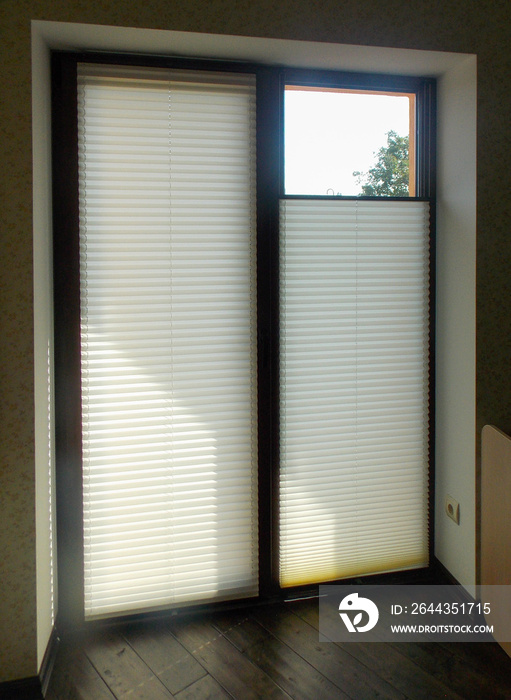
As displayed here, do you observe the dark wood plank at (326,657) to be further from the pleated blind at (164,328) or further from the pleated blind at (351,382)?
the pleated blind at (164,328)

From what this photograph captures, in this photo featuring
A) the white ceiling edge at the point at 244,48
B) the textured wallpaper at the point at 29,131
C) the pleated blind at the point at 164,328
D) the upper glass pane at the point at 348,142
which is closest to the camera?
the textured wallpaper at the point at 29,131

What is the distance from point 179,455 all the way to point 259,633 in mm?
838

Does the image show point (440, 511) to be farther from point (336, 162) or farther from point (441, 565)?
point (336, 162)

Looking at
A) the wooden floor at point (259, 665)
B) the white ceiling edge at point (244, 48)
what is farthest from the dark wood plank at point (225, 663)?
the white ceiling edge at point (244, 48)

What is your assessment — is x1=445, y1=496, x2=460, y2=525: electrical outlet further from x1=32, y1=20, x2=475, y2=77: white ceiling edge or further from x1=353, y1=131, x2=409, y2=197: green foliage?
x1=32, y1=20, x2=475, y2=77: white ceiling edge

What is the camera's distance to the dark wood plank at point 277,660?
1886mm

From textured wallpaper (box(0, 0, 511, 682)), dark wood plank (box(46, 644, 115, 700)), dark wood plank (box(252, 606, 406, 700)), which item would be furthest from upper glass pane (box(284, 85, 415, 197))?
dark wood plank (box(46, 644, 115, 700))

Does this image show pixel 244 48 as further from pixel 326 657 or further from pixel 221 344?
pixel 326 657

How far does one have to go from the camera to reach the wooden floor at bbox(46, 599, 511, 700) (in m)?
1.88

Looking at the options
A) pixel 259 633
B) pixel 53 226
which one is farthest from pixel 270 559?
pixel 53 226

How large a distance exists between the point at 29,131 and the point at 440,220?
5.86ft

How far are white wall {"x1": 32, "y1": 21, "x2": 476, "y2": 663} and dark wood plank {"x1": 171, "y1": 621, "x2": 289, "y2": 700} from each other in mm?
584

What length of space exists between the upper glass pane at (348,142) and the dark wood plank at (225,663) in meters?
1.97

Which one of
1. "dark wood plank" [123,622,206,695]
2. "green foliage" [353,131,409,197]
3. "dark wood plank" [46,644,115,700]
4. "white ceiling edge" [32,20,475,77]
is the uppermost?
"white ceiling edge" [32,20,475,77]
